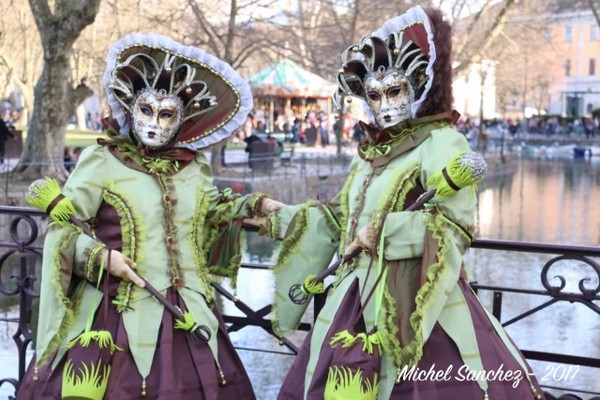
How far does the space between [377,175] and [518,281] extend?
7277 mm

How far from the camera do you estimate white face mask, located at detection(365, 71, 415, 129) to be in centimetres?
286

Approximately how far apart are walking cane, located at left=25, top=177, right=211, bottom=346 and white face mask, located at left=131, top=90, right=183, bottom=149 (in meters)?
0.36

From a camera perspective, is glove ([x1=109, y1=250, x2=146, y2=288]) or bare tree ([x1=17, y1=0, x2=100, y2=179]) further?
bare tree ([x1=17, y1=0, x2=100, y2=179])

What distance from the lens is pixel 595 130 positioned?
114ft

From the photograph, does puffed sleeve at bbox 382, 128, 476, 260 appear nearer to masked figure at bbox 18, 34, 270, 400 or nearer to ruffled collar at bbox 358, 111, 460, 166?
ruffled collar at bbox 358, 111, 460, 166

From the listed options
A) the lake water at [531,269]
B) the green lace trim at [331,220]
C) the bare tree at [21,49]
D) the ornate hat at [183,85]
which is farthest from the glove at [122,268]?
the bare tree at [21,49]

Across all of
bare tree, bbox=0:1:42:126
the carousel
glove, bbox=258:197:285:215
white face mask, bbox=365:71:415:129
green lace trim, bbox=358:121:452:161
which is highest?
bare tree, bbox=0:1:42:126

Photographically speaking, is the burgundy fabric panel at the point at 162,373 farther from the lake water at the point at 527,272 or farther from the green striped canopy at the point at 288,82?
the green striped canopy at the point at 288,82

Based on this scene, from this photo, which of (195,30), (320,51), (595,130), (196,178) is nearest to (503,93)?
(595,130)

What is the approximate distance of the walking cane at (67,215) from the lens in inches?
114

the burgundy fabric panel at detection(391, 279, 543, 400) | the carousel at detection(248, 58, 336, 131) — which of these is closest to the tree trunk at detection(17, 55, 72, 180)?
the carousel at detection(248, 58, 336, 131)

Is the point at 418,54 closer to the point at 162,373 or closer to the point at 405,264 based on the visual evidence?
the point at 405,264

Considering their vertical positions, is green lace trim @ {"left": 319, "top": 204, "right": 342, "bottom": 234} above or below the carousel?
below

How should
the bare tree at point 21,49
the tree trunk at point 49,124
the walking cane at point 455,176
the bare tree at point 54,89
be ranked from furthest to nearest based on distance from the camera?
the bare tree at point 21,49 < the tree trunk at point 49,124 < the bare tree at point 54,89 < the walking cane at point 455,176
